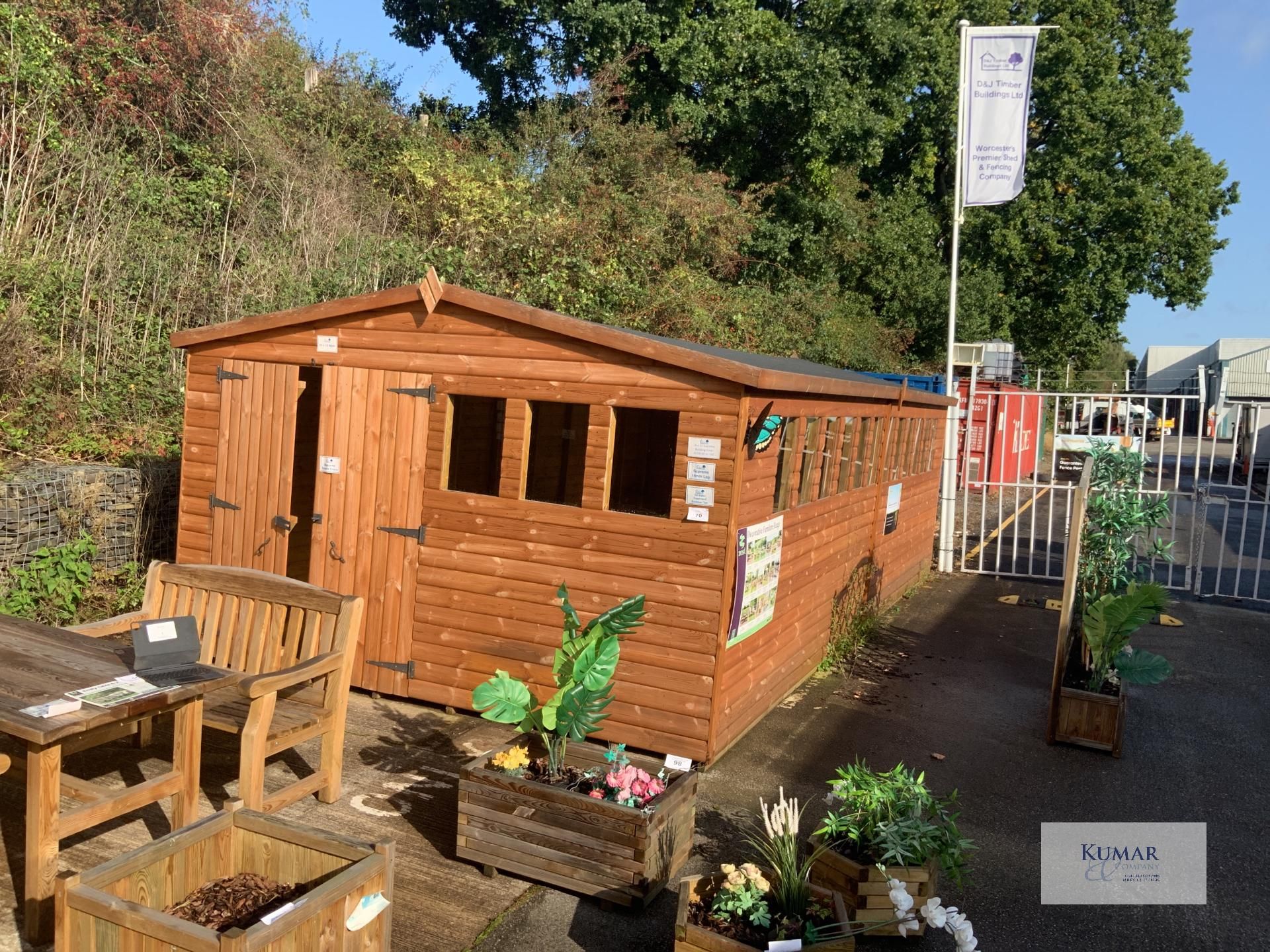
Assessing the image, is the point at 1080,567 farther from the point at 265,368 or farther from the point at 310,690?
the point at 265,368

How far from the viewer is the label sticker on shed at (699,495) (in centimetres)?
589

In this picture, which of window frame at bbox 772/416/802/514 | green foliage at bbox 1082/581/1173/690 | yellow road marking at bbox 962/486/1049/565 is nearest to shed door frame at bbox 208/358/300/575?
window frame at bbox 772/416/802/514

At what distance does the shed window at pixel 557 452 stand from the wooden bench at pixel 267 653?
2450 millimetres

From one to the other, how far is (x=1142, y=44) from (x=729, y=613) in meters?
33.2

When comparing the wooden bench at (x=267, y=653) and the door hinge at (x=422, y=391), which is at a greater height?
the door hinge at (x=422, y=391)

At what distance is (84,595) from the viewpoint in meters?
8.03

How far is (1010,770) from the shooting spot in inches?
259

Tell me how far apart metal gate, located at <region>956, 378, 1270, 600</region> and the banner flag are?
2789 millimetres

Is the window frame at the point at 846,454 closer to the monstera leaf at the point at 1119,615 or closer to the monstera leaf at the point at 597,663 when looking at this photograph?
the monstera leaf at the point at 1119,615

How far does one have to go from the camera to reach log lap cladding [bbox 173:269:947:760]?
19.5 ft

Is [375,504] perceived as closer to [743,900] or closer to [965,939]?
[743,900]

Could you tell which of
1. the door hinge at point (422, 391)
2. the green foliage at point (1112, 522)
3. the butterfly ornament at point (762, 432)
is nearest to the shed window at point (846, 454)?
the green foliage at point (1112, 522)

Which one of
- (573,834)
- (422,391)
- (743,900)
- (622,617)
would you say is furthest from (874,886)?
(422,391)

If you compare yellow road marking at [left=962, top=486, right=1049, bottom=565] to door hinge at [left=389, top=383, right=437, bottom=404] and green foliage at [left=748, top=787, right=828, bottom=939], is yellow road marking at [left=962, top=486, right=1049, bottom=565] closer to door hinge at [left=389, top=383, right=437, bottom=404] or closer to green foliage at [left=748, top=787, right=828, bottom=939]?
door hinge at [left=389, top=383, right=437, bottom=404]
